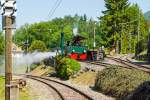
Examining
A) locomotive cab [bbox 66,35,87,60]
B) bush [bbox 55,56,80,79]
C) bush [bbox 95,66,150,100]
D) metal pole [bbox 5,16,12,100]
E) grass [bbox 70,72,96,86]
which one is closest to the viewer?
metal pole [bbox 5,16,12,100]

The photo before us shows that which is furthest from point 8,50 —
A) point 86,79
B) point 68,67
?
point 68,67

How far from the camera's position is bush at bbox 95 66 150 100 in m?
24.8

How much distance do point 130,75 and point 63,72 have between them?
19160 millimetres

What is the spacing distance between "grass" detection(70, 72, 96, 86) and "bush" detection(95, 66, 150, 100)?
17.3 feet

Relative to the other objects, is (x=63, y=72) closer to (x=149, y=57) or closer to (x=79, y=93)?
(x=149, y=57)

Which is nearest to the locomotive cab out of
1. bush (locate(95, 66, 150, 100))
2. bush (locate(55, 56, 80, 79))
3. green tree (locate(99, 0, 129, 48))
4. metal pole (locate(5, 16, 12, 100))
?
bush (locate(55, 56, 80, 79))

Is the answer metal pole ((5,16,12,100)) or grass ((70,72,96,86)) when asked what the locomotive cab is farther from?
metal pole ((5,16,12,100))

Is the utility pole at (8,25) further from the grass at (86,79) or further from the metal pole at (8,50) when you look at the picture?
the grass at (86,79)

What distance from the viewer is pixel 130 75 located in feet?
88.2

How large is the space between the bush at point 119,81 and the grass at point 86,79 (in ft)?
17.3

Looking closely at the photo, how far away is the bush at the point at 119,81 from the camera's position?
81.3ft

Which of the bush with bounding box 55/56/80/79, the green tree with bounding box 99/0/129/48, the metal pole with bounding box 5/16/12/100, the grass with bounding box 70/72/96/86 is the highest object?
the green tree with bounding box 99/0/129/48

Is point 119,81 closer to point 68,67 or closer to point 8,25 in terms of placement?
point 8,25

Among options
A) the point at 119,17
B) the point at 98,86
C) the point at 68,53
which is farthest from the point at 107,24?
the point at 98,86
